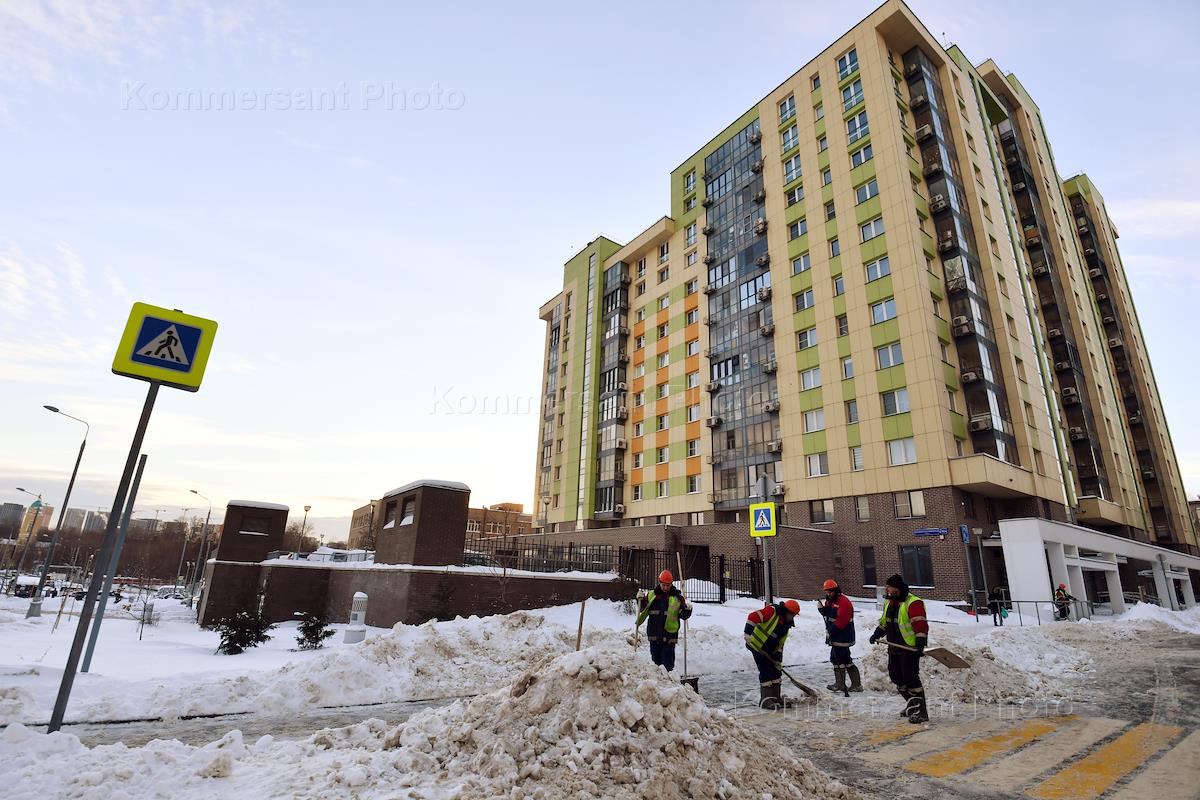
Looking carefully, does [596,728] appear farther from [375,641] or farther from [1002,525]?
[1002,525]

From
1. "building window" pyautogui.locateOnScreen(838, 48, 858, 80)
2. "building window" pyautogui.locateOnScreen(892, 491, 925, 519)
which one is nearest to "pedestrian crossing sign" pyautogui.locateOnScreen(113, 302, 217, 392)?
"building window" pyautogui.locateOnScreen(892, 491, 925, 519)

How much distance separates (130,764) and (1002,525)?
113 ft

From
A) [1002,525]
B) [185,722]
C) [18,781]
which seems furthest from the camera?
[1002,525]

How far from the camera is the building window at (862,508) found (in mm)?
33094

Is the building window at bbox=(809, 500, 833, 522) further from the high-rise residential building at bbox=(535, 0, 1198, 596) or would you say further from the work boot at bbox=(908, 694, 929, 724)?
the work boot at bbox=(908, 694, 929, 724)

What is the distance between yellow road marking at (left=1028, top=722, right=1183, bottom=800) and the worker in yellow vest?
2064mm

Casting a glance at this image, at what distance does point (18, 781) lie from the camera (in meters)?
4.26

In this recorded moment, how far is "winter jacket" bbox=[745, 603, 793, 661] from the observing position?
384 inches

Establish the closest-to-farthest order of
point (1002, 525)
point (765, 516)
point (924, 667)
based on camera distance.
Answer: point (924, 667) < point (765, 516) < point (1002, 525)

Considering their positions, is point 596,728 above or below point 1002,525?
below

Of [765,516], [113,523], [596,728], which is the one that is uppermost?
[765,516]

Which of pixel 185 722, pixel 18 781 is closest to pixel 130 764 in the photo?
pixel 18 781

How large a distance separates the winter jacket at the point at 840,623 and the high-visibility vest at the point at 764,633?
1698mm

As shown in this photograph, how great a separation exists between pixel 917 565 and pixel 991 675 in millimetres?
22206
